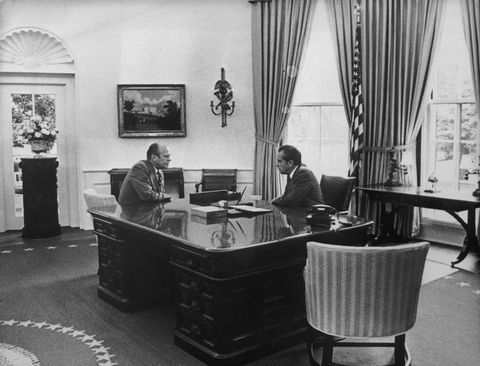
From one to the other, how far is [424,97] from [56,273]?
4937 mm

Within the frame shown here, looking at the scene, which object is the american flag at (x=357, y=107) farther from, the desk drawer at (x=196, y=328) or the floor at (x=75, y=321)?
the desk drawer at (x=196, y=328)

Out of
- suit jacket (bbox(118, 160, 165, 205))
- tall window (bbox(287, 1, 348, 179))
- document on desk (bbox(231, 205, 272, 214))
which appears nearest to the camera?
document on desk (bbox(231, 205, 272, 214))

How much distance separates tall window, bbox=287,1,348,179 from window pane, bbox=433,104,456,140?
128 centimetres

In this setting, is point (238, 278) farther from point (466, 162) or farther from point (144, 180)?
point (466, 162)

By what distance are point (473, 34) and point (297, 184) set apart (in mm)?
3145

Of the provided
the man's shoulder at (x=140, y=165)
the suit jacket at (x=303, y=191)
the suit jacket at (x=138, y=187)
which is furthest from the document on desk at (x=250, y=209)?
the man's shoulder at (x=140, y=165)

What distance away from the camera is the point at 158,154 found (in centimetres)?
533

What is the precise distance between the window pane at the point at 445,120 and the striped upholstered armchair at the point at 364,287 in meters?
4.41

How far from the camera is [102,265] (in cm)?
491

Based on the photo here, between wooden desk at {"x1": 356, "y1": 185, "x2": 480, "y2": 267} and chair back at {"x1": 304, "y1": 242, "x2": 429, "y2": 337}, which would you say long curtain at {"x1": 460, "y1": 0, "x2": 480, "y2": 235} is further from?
chair back at {"x1": 304, "y1": 242, "x2": 429, "y2": 337}

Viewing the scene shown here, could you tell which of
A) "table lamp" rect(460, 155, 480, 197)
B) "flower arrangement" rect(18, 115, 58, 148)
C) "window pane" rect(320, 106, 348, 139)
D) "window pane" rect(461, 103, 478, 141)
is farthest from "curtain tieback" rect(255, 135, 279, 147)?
"flower arrangement" rect(18, 115, 58, 148)

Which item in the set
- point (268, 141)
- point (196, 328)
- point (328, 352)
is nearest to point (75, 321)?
point (196, 328)

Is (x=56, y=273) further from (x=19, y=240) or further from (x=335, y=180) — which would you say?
(x=335, y=180)

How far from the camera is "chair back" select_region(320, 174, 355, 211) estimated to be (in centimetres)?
590
